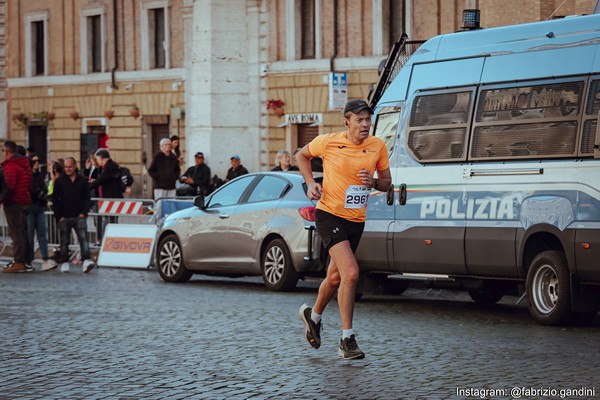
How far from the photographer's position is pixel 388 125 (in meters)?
17.3

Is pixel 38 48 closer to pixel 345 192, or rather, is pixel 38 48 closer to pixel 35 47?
pixel 35 47

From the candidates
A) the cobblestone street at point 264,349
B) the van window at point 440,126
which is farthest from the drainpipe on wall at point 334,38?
the van window at point 440,126

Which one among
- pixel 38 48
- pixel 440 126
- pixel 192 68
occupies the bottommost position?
pixel 440 126

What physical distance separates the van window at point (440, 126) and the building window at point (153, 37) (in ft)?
120

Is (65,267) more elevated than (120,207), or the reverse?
(120,207)

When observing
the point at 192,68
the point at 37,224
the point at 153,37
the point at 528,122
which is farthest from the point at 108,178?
the point at 153,37

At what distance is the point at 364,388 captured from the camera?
10.4m

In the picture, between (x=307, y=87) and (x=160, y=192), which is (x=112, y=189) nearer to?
(x=160, y=192)

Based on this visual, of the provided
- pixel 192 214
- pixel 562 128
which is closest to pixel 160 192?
pixel 192 214

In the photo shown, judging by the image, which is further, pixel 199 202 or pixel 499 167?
pixel 199 202

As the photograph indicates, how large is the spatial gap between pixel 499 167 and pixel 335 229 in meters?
3.47

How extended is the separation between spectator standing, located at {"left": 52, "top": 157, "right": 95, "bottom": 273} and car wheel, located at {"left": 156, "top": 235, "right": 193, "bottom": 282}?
2.72 meters

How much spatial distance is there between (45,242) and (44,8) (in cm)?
3201

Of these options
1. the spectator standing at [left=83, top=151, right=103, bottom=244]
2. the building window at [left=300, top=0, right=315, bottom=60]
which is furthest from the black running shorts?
the building window at [left=300, top=0, right=315, bottom=60]
